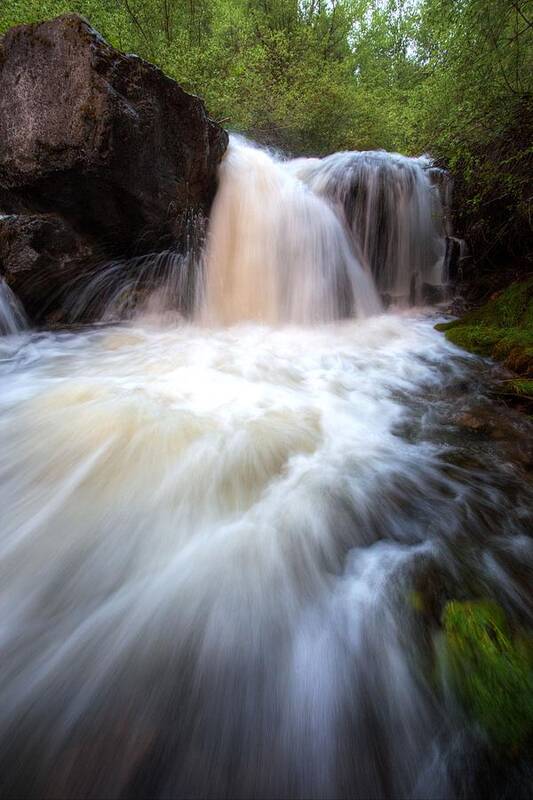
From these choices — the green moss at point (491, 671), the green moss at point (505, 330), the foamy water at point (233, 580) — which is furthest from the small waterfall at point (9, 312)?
the green moss at point (505, 330)

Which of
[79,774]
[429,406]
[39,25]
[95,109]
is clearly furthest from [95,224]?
[79,774]

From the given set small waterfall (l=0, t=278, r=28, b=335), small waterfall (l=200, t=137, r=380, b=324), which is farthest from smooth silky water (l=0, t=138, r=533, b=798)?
small waterfall (l=200, t=137, r=380, b=324)

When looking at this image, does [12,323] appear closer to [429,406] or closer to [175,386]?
[175,386]

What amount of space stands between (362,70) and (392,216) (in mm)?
15069

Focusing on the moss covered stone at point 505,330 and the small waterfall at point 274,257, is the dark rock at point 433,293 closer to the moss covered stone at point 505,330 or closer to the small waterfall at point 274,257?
the small waterfall at point 274,257

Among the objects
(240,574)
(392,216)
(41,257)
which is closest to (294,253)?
(392,216)

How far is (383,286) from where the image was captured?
23.2 feet

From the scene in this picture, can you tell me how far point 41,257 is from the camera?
14.8 feet

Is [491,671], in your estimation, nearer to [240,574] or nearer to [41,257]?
[240,574]

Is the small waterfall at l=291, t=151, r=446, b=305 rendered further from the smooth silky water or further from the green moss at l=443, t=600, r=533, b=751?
the green moss at l=443, t=600, r=533, b=751

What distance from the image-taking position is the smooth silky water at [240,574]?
1.09 meters

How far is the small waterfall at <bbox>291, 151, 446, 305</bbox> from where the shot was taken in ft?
22.6

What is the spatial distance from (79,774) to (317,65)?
15.5m

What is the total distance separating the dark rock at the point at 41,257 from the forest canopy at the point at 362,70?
441 centimetres
